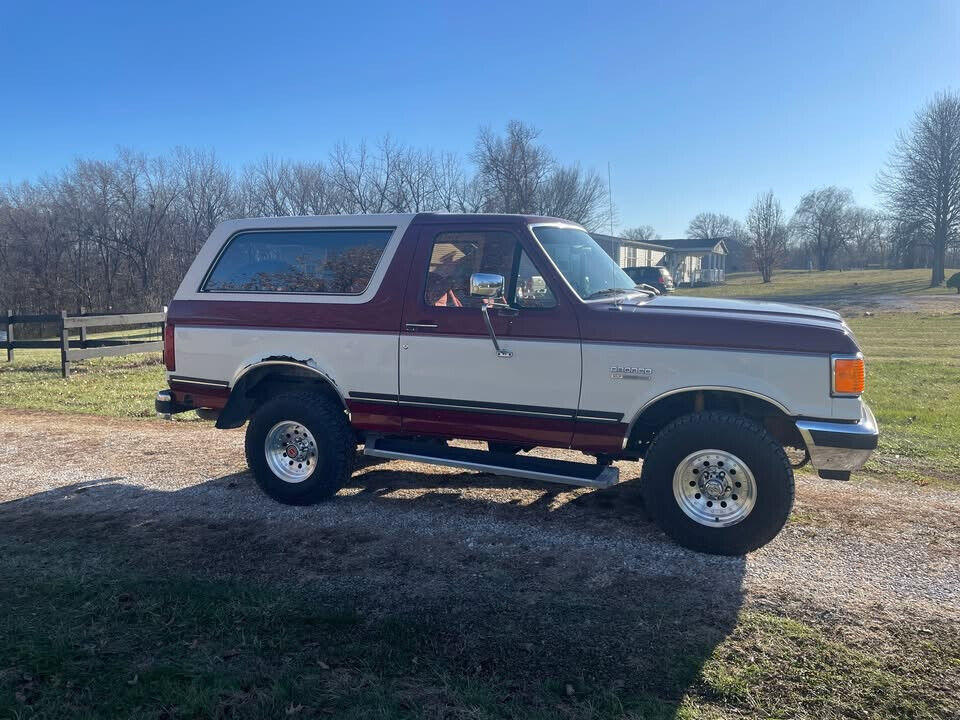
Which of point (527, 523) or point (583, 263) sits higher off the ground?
point (583, 263)

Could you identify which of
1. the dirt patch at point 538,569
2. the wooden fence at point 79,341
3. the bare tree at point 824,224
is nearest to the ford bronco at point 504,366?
the dirt patch at point 538,569

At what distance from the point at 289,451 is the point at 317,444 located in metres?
0.33

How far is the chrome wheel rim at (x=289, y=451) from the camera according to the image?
559 cm

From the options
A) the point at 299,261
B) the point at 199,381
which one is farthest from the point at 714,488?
the point at 199,381

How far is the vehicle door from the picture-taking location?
15.8 feet

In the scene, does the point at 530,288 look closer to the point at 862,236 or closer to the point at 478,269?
the point at 478,269

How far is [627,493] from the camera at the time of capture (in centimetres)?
584

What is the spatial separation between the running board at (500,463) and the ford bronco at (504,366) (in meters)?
0.02

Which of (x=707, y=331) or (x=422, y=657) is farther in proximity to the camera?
(x=707, y=331)

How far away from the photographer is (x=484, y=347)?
16.3ft

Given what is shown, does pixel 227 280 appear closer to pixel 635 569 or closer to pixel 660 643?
pixel 635 569

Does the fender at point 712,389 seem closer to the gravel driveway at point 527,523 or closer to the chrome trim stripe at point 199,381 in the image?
the gravel driveway at point 527,523

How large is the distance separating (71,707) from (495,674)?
6.10 ft

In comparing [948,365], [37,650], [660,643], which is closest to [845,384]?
[660,643]
